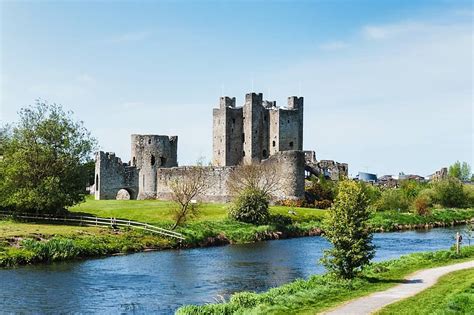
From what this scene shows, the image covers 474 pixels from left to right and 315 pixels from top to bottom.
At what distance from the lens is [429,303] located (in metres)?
19.9

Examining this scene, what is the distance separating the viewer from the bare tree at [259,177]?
216ft

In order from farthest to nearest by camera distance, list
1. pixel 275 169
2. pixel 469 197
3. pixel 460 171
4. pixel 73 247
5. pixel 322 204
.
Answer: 1. pixel 460 171
2. pixel 469 197
3. pixel 322 204
4. pixel 275 169
5. pixel 73 247

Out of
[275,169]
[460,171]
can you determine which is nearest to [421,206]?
[275,169]

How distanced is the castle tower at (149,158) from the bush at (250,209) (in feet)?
79.5

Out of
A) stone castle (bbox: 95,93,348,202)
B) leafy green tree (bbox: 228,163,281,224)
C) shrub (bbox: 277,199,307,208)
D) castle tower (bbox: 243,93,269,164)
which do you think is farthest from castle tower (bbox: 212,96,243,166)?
shrub (bbox: 277,199,307,208)

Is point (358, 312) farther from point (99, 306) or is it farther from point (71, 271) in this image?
point (71, 271)

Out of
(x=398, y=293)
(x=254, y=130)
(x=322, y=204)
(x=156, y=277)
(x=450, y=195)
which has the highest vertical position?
(x=254, y=130)

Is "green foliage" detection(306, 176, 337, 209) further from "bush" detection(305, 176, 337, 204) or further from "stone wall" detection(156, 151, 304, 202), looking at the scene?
"stone wall" detection(156, 151, 304, 202)

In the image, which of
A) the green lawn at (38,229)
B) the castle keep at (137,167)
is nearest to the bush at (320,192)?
the castle keep at (137,167)

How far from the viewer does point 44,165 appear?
5084cm

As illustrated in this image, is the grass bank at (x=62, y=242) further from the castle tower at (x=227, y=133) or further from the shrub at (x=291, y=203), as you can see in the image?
the castle tower at (x=227, y=133)

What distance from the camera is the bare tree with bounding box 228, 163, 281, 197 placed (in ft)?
216

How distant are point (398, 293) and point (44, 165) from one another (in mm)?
35452

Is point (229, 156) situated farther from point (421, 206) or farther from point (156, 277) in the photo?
point (156, 277)
